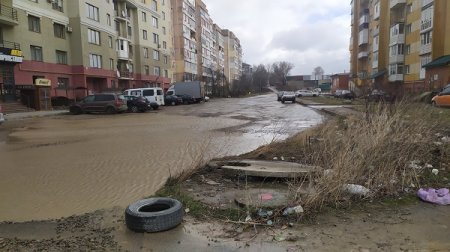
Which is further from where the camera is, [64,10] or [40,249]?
[64,10]

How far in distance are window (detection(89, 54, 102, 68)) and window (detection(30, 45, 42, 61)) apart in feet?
24.2

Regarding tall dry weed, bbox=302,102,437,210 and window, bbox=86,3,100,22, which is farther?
window, bbox=86,3,100,22

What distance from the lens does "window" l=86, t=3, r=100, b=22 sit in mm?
44094

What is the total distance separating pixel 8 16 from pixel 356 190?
35.2 metres

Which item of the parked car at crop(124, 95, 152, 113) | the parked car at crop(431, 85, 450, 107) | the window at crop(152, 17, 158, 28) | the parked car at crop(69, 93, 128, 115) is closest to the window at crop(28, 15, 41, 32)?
the parked car at crop(69, 93, 128, 115)

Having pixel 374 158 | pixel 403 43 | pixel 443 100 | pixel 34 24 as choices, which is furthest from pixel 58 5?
pixel 403 43

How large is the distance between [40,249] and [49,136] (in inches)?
514

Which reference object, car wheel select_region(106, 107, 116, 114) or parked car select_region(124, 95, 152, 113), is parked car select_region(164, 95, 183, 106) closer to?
parked car select_region(124, 95, 152, 113)

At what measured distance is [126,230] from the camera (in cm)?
495

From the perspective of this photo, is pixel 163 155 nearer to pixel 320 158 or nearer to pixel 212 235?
pixel 320 158

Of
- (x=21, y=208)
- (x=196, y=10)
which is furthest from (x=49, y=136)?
(x=196, y=10)

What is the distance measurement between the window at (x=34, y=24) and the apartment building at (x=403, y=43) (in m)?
30.9

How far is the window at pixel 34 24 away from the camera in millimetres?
36125

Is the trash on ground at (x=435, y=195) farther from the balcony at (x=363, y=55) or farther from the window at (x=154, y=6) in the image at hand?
the balcony at (x=363, y=55)
